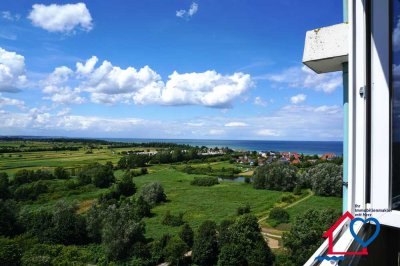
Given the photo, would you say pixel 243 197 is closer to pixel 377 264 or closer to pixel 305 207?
pixel 305 207

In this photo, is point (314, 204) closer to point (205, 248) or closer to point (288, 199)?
point (288, 199)

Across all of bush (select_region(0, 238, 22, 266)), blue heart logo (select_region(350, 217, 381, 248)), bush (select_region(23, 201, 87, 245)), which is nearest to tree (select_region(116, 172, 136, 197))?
bush (select_region(23, 201, 87, 245))

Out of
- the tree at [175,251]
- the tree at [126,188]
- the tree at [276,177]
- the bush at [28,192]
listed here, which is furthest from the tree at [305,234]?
the bush at [28,192]

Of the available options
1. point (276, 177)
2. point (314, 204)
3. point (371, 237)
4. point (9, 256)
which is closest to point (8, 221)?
point (9, 256)

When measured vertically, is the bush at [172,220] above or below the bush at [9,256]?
above

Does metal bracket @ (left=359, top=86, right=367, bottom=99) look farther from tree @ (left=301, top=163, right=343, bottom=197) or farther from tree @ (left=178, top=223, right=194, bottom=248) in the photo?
tree @ (left=301, top=163, right=343, bottom=197)

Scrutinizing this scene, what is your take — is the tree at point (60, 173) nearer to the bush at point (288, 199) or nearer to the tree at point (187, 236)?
the tree at point (187, 236)
